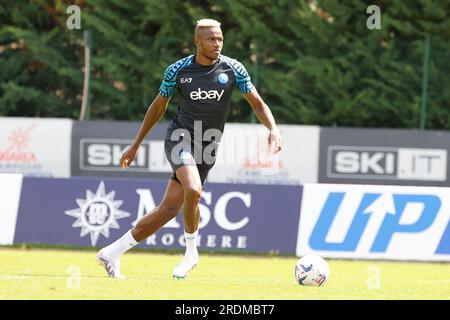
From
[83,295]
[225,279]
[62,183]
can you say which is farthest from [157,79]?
[83,295]

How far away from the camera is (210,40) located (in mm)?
10984

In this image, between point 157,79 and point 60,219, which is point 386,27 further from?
point 60,219

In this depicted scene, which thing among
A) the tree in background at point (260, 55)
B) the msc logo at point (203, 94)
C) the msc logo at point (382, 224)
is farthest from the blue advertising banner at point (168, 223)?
the tree in background at point (260, 55)

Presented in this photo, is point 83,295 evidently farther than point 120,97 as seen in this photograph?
No

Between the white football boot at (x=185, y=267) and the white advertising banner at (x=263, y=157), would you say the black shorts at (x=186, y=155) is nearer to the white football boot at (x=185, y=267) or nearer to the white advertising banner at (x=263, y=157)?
the white football boot at (x=185, y=267)

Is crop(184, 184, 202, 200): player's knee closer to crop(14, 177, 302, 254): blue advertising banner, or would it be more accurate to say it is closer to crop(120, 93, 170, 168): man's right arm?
crop(120, 93, 170, 168): man's right arm

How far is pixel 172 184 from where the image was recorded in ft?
36.9

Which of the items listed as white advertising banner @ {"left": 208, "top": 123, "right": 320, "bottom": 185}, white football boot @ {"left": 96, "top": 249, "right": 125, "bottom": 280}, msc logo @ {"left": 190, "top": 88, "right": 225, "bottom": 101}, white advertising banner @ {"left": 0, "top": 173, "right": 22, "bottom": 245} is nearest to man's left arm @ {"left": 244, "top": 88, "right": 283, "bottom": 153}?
msc logo @ {"left": 190, "top": 88, "right": 225, "bottom": 101}

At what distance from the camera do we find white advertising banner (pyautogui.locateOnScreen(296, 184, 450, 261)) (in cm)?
1609

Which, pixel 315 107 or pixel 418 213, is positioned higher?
pixel 315 107

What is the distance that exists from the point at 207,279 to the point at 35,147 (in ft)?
37.1

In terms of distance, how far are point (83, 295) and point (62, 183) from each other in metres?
7.44
